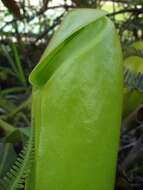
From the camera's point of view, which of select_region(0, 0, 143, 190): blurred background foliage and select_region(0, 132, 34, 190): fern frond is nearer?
select_region(0, 132, 34, 190): fern frond

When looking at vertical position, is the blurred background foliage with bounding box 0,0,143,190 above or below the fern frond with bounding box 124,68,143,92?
below

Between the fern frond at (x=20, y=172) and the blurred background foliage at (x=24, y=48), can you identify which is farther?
the blurred background foliage at (x=24, y=48)

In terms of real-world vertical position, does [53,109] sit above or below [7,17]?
above

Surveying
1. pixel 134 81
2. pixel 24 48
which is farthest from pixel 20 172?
pixel 24 48

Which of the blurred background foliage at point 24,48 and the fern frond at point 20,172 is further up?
the fern frond at point 20,172

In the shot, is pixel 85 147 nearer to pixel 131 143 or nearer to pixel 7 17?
pixel 131 143

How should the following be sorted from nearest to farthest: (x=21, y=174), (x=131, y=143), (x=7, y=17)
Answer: (x=21, y=174), (x=131, y=143), (x=7, y=17)

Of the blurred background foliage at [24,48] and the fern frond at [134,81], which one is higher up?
the fern frond at [134,81]

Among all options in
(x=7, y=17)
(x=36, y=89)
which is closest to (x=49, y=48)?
(x=36, y=89)
